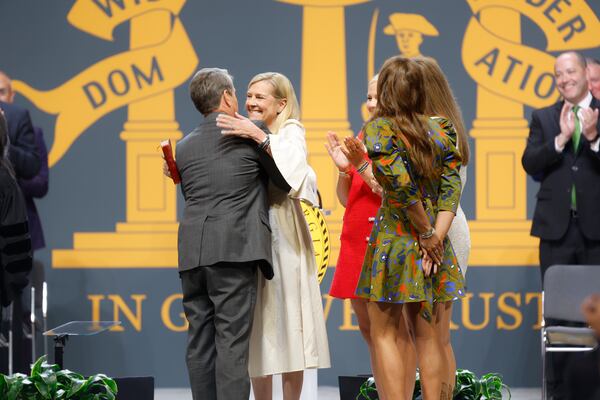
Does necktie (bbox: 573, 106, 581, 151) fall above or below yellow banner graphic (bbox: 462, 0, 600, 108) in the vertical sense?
below

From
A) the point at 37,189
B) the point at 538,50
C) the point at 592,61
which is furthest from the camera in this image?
the point at 538,50

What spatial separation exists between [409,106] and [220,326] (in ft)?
3.98

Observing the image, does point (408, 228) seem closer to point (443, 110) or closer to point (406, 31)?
point (443, 110)

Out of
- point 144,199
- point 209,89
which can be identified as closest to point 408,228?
point 209,89

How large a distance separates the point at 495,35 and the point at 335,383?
105 inches

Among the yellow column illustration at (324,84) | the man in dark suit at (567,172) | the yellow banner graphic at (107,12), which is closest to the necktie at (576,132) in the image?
the man in dark suit at (567,172)

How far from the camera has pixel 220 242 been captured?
3.84m

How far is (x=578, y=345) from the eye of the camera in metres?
5.21

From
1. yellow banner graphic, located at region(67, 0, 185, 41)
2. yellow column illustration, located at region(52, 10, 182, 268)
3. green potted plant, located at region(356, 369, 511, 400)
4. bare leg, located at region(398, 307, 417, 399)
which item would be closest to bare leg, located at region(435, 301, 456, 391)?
bare leg, located at region(398, 307, 417, 399)

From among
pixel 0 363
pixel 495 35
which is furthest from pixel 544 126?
pixel 0 363

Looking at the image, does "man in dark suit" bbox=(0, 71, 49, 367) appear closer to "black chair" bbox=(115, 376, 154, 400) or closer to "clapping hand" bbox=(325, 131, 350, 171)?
"black chair" bbox=(115, 376, 154, 400)

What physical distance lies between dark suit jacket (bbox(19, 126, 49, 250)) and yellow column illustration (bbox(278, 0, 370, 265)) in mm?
1783

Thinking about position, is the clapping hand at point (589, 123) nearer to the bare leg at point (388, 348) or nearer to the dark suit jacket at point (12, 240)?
the bare leg at point (388, 348)

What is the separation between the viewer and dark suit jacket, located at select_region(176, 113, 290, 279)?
3852 millimetres
